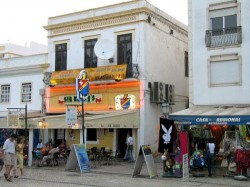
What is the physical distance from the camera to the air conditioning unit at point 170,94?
23.3 metres

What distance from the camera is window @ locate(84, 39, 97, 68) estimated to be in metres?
23.8

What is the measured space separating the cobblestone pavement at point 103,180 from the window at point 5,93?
11.6 m

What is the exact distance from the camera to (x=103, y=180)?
47.0ft

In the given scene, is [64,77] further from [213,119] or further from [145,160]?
[213,119]

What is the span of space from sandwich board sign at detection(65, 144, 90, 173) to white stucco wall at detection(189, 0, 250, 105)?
5.97m

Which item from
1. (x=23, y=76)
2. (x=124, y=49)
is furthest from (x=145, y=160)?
(x=23, y=76)

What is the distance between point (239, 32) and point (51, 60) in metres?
12.7

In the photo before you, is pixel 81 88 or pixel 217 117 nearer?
pixel 217 117

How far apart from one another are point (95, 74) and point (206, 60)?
6.62 m

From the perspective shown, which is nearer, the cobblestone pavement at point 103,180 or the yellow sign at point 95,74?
the cobblestone pavement at point 103,180

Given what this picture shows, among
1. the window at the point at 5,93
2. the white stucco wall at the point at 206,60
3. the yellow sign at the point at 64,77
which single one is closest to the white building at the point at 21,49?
the window at the point at 5,93

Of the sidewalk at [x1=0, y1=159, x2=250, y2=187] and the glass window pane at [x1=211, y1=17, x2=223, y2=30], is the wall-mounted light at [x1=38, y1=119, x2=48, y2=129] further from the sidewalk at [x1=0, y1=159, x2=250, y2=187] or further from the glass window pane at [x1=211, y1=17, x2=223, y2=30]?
the glass window pane at [x1=211, y1=17, x2=223, y2=30]

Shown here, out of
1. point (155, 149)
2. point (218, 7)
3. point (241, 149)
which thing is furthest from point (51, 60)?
point (241, 149)

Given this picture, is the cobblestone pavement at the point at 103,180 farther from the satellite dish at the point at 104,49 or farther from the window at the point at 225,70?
the satellite dish at the point at 104,49
